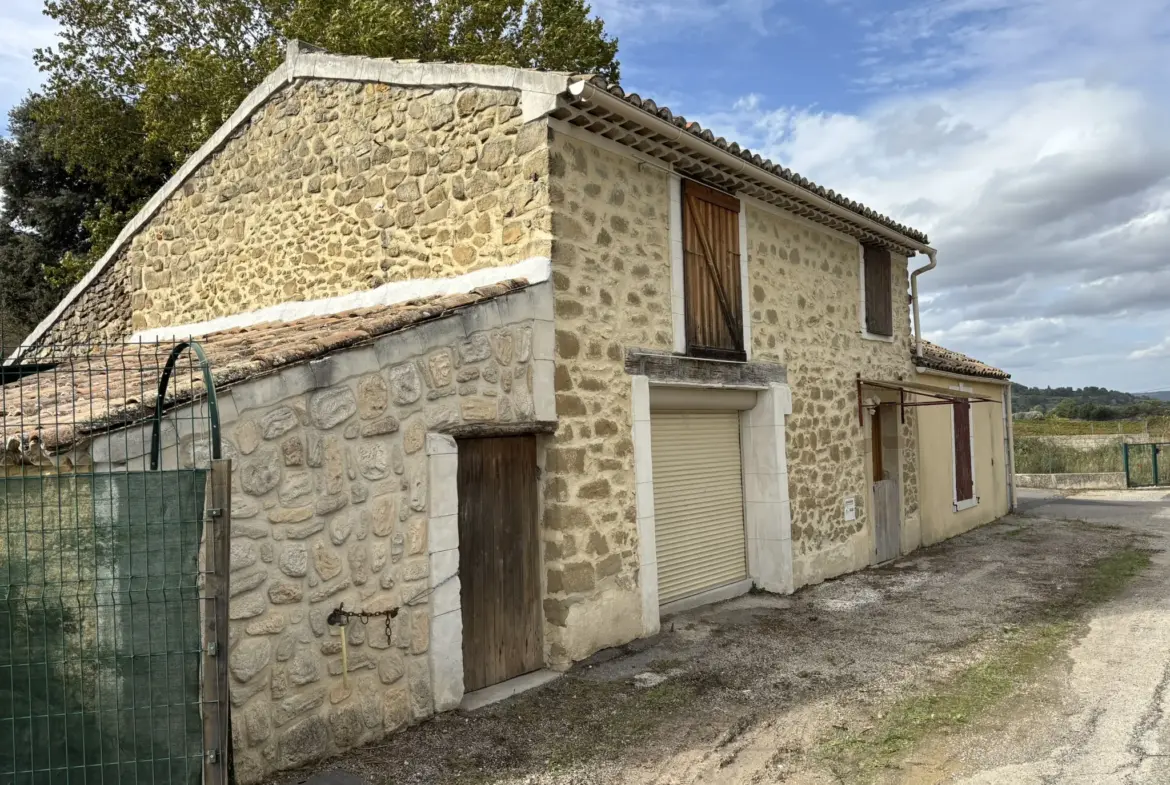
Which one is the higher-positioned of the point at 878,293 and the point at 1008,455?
the point at 878,293

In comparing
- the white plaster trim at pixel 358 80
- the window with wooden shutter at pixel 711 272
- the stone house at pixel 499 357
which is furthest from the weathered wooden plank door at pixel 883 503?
the white plaster trim at pixel 358 80

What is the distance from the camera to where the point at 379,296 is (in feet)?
23.6

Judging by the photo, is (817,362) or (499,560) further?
(817,362)

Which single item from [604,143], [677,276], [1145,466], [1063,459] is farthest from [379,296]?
[1063,459]

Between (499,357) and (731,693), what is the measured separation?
2.78 metres

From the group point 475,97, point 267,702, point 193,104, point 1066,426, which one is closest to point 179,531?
point 267,702

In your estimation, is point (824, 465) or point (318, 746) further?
point (824, 465)

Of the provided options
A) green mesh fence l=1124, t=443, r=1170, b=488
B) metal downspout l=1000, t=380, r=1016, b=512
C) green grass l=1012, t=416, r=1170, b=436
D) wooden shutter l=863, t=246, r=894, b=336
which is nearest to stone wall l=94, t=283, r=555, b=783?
wooden shutter l=863, t=246, r=894, b=336

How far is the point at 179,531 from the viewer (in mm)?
3693

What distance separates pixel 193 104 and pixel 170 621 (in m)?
12.7

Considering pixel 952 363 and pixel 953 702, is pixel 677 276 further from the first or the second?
pixel 952 363

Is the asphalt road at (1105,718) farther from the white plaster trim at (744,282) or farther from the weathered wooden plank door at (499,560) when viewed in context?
the white plaster trim at (744,282)

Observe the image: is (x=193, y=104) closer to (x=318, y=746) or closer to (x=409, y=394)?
(x=409, y=394)

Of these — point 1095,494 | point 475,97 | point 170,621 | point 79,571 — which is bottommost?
point 1095,494
